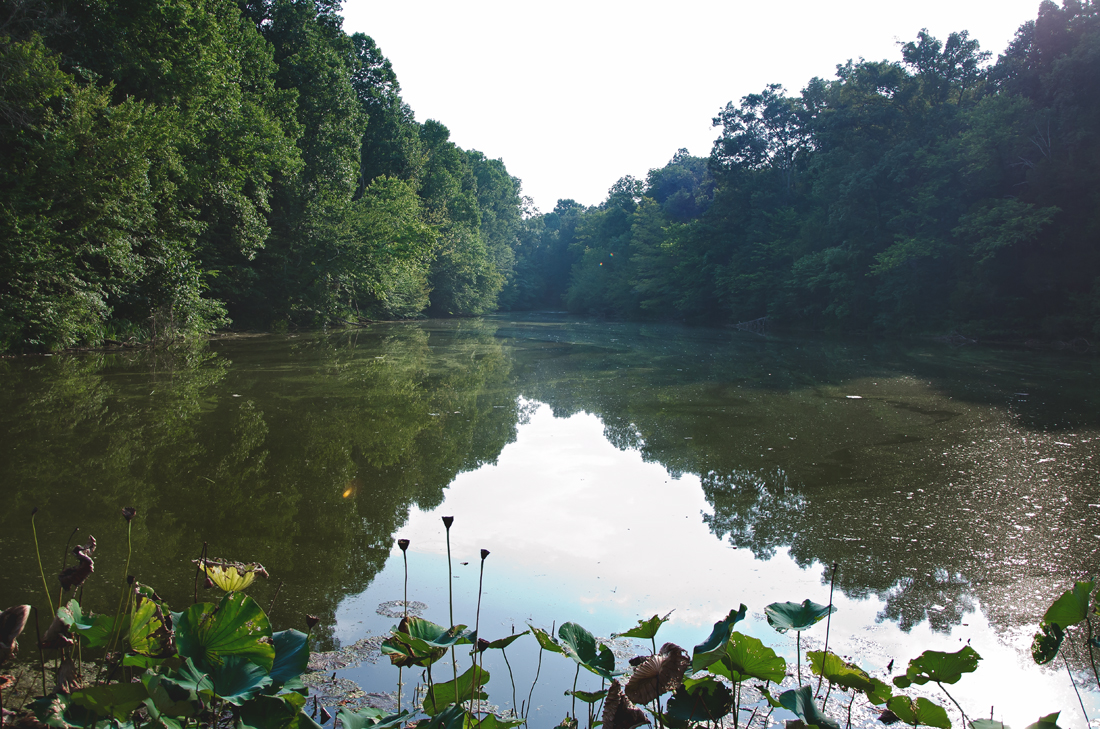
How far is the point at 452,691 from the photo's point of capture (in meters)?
1.71

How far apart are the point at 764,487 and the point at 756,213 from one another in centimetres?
2935

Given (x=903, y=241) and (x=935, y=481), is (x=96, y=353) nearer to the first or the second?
(x=935, y=481)

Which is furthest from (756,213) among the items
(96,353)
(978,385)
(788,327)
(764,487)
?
(764,487)

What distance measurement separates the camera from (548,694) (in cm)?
235

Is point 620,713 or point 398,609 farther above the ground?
point 620,713

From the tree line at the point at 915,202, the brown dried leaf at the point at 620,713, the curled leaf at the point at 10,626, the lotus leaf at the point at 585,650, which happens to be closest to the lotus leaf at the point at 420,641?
the lotus leaf at the point at 585,650

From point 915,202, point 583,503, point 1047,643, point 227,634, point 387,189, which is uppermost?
point 387,189

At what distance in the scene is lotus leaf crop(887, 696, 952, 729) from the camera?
1591 mm

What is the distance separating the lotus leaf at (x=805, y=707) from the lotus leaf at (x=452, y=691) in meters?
0.71

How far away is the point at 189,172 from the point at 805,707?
1727 cm

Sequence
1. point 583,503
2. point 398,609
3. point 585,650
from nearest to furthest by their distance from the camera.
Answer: point 585,650 < point 398,609 < point 583,503

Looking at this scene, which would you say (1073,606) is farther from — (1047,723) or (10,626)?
(10,626)

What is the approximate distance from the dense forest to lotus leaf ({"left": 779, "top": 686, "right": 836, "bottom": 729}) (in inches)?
514

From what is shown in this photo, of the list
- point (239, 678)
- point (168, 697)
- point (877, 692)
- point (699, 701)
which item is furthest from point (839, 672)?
point (168, 697)
